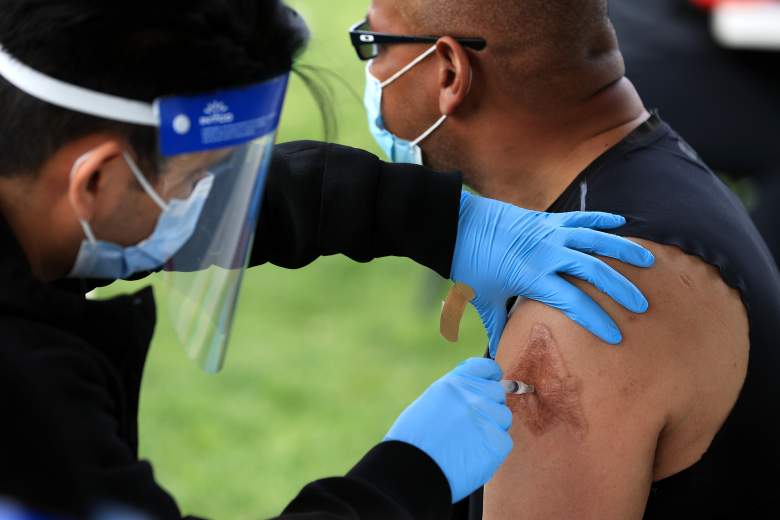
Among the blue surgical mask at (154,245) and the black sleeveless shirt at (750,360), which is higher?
the blue surgical mask at (154,245)

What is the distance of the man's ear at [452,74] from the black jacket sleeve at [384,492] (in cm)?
86

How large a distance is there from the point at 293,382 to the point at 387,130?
8.21 feet

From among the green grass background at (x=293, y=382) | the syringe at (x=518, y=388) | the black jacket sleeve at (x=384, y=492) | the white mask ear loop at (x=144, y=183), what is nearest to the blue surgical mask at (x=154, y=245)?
the white mask ear loop at (x=144, y=183)

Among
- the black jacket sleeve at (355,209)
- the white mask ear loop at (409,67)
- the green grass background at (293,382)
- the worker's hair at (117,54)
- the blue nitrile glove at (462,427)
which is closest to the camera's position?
the worker's hair at (117,54)

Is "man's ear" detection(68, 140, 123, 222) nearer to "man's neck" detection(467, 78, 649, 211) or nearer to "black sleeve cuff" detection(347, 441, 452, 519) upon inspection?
"black sleeve cuff" detection(347, 441, 452, 519)

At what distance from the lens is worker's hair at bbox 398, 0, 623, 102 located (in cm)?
229

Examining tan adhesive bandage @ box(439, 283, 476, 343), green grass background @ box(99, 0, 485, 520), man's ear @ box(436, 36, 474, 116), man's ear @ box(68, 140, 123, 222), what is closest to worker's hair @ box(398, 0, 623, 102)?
man's ear @ box(436, 36, 474, 116)

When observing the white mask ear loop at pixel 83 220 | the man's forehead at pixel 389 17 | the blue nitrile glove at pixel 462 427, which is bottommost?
the blue nitrile glove at pixel 462 427

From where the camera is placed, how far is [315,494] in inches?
67.7

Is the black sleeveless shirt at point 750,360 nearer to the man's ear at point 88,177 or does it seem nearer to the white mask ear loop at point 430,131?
the white mask ear loop at point 430,131

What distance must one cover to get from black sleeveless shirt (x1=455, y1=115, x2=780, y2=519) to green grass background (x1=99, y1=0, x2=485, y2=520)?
4.78 ft

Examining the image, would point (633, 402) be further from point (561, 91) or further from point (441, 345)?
point (441, 345)

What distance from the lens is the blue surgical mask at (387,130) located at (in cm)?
253

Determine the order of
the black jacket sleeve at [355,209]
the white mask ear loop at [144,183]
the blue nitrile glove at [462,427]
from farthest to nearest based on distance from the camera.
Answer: the black jacket sleeve at [355,209] → the blue nitrile glove at [462,427] → the white mask ear loop at [144,183]
